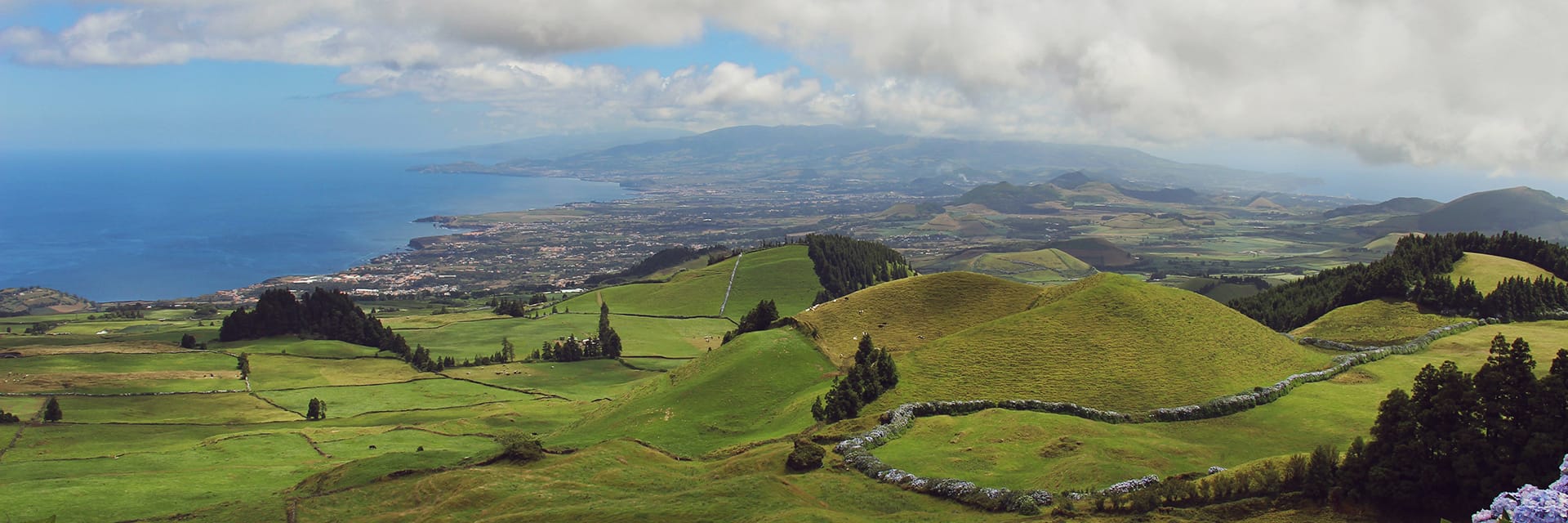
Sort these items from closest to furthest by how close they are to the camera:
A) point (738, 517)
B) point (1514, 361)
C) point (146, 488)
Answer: point (1514, 361) < point (738, 517) < point (146, 488)

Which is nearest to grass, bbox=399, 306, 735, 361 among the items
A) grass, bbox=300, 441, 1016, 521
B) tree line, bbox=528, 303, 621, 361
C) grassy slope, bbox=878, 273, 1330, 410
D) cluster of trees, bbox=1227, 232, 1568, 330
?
tree line, bbox=528, 303, 621, 361

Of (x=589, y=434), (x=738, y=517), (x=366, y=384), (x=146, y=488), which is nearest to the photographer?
(x=738, y=517)

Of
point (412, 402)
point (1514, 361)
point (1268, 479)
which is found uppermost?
point (1514, 361)

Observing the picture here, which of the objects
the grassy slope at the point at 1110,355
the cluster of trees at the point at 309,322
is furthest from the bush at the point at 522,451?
the cluster of trees at the point at 309,322

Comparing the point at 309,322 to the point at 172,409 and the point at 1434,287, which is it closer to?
the point at 172,409

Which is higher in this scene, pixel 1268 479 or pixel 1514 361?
pixel 1514 361

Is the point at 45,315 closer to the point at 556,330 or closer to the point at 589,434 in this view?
the point at 556,330

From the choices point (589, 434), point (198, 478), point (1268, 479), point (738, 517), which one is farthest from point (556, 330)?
point (1268, 479)

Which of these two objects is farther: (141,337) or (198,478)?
(141,337)
